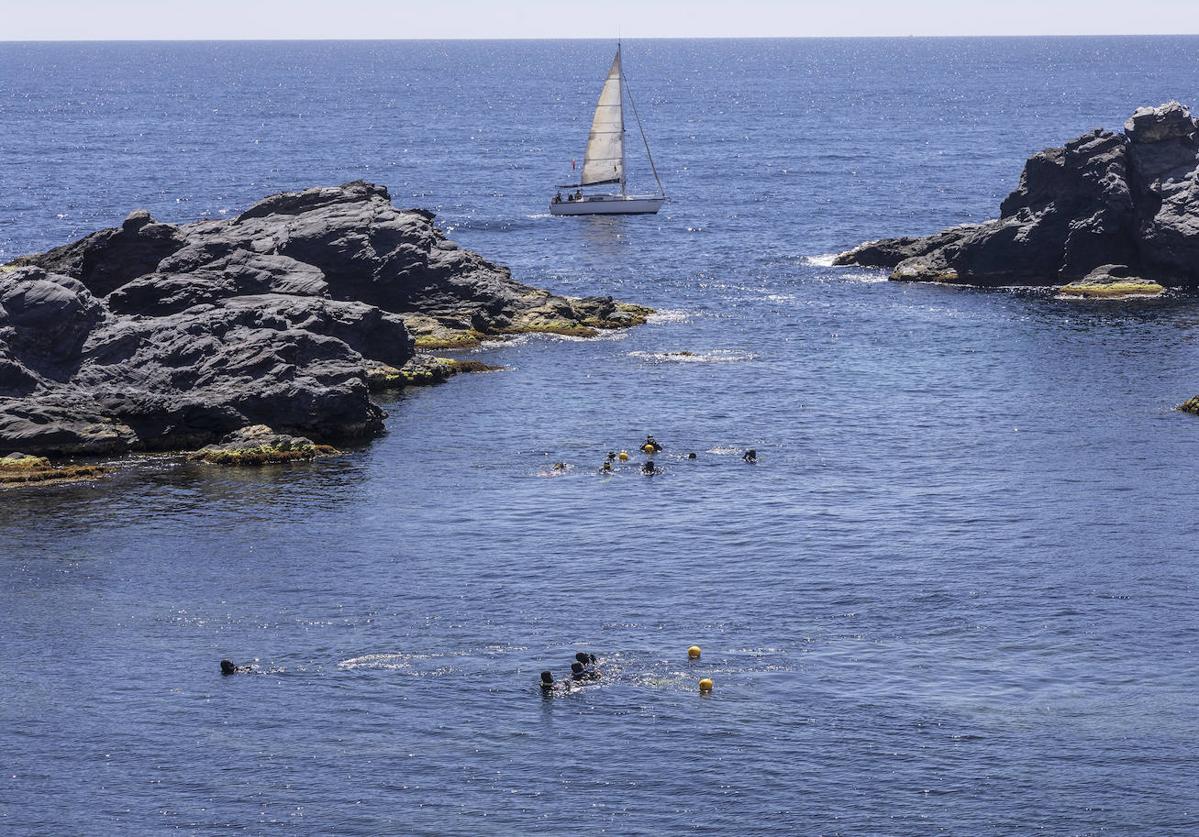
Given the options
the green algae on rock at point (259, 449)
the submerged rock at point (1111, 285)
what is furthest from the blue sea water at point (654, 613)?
the submerged rock at point (1111, 285)

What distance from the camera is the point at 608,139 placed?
188m

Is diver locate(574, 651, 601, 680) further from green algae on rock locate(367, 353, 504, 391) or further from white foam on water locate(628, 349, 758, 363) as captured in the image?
white foam on water locate(628, 349, 758, 363)

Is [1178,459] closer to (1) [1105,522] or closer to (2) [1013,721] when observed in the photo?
(1) [1105,522]

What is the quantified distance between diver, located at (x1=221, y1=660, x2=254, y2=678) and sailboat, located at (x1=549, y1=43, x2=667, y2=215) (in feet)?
423

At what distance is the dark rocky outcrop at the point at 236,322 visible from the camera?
93.8 metres

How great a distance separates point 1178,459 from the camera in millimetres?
90562

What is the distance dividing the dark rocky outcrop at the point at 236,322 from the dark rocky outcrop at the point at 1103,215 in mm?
33564

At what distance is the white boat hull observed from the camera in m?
190

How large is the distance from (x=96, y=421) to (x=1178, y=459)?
60118 millimetres

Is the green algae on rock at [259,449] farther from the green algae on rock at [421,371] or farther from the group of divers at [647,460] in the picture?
the group of divers at [647,460]

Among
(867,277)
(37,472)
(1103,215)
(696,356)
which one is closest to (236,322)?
(37,472)

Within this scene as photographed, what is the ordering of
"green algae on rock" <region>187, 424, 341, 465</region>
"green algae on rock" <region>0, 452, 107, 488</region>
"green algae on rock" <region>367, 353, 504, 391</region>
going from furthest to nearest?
"green algae on rock" <region>367, 353, 504, 391</region> → "green algae on rock" <region>187, 424, 341, 465</region> → "green algae on rock" <region>0, 452, 107, 488</region>

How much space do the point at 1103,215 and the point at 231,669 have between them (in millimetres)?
92793

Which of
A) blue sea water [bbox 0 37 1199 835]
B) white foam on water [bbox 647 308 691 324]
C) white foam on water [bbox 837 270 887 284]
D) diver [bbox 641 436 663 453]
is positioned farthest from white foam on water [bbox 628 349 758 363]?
white foam on water [bbox 837 270 887 284]
